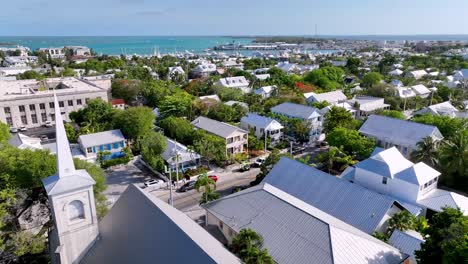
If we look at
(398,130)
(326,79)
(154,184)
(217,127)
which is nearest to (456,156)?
(398,130)

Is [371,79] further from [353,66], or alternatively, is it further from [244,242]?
[244,242]

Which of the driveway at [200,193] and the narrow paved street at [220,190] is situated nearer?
the driveway at [200,193]

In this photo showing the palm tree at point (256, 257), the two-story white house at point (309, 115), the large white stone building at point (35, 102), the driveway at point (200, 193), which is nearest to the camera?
the palm tree at point (256, 257)

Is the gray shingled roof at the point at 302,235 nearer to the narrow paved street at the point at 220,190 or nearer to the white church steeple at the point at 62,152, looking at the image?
the narrow paved street at the point at 220,190

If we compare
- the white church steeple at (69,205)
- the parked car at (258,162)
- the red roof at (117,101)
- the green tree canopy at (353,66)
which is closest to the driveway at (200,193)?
the parked car at (258,162)

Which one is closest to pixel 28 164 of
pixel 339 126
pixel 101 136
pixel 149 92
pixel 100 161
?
pixel 100 161

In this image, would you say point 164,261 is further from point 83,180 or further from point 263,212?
point 263,212
